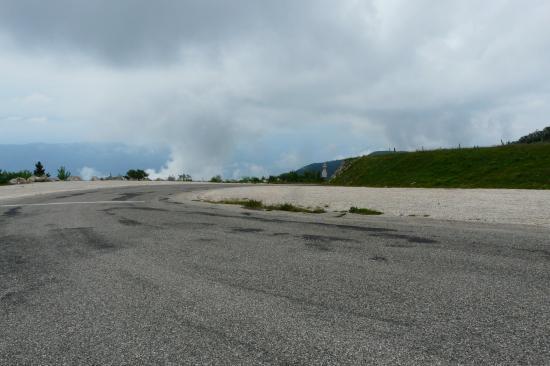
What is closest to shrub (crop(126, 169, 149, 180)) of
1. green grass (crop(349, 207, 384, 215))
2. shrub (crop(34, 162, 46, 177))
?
shrub (crop(34, 162, 46, 177))

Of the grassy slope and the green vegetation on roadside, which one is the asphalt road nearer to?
the grassy slope

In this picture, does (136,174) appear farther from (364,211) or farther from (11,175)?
(364,211)

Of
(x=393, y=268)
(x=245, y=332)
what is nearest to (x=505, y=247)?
(x=393, y=268)

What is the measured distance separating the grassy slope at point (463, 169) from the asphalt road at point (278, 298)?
1899cm

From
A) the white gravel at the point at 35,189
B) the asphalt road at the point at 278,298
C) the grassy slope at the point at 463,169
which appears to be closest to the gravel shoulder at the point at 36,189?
the white gravel at the point at 35,189

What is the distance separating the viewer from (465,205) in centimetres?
1228

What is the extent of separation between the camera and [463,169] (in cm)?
2825

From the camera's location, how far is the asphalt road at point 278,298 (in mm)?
2986

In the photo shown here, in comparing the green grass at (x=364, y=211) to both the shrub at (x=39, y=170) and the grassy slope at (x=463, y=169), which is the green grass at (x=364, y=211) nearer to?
the grassy slope at (x=463, y=169)

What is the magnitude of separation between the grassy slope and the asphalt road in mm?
18989

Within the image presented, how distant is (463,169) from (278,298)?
2823 centimetres

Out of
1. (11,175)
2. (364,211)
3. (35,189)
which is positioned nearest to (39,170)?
(11,175)

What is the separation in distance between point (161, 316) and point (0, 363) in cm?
130

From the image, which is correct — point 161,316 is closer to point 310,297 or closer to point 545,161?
point 310,297
